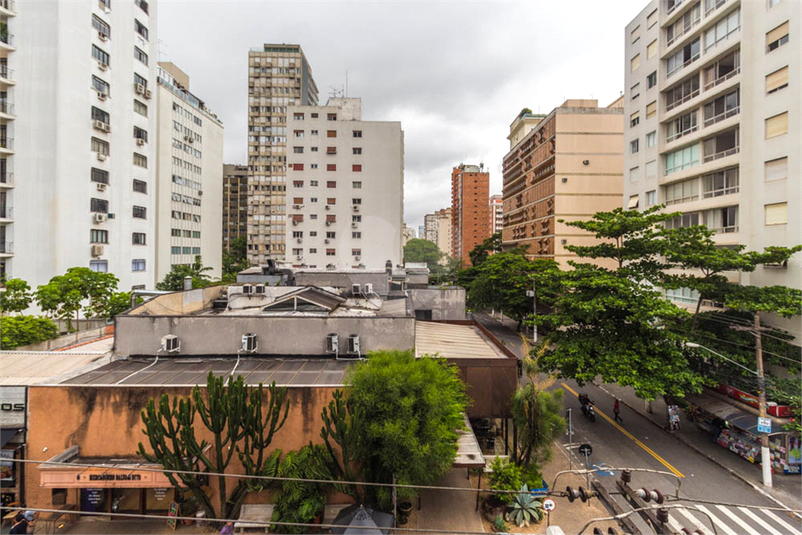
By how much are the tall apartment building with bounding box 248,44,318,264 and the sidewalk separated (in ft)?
192

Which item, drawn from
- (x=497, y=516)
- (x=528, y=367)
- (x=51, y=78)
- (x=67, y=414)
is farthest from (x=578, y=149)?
(x=51, y=78)

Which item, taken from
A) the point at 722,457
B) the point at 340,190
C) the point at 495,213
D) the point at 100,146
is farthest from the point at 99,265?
the point at 495,213

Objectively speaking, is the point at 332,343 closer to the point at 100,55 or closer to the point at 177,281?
the point at 177,281

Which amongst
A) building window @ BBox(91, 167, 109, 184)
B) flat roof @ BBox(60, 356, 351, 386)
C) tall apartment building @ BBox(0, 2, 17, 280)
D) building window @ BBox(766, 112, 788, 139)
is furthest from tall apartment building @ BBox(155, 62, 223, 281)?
building window @ BBox(766, 112, 788, 139)

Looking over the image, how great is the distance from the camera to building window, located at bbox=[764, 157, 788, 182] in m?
17.3

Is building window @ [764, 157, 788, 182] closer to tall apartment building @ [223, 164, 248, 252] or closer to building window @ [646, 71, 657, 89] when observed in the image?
building window @ [646, 71, 657, 89]

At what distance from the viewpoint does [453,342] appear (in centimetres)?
1745

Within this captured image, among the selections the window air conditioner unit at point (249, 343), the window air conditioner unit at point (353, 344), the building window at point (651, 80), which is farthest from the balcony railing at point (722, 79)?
the window air conditioner unit at point (249, 343)

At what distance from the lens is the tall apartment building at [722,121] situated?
1730 centimetres

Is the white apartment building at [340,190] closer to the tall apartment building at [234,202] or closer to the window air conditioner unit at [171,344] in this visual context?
the window air conditioner unit at [171,344]

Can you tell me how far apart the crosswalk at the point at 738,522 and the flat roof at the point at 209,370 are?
40.1 ft

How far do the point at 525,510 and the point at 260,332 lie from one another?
37.2ft

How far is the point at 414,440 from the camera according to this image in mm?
10039

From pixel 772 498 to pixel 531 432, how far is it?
879 centimetres
